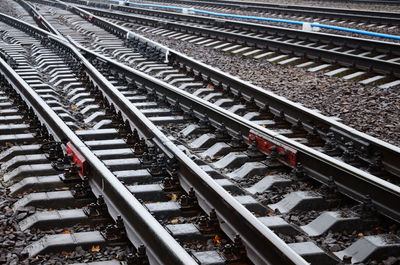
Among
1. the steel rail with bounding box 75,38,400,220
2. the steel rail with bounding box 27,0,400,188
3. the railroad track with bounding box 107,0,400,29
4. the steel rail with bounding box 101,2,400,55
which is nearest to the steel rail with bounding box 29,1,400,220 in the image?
the steel rail with bounding box 75,38,400,220

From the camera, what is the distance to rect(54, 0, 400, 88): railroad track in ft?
35.3

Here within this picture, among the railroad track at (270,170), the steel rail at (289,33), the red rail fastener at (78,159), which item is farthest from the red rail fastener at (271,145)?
the steel rail at (289,33)

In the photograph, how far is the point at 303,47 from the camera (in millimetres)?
12570

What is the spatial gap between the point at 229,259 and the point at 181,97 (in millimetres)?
4553

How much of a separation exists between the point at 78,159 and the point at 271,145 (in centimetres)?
206

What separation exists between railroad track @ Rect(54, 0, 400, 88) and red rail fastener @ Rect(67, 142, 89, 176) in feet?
19.4

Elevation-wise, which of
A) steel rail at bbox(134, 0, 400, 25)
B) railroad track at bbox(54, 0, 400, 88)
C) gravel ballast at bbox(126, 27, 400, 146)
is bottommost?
gravel ballast at bbox(126, 27, 400, 146)

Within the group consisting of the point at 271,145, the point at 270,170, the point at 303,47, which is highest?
the point at 303,47

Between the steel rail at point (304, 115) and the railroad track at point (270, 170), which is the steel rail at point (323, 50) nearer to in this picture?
the steel rail at point (304, 115)

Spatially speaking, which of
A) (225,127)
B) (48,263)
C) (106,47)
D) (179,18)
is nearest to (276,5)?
(179,18)

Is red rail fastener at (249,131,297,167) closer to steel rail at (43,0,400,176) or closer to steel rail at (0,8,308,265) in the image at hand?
steel rail at (43,0,400,176)

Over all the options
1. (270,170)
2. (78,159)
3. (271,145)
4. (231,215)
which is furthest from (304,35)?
(231,215)

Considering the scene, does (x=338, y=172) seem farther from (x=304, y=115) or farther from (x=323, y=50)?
(x=323, y=50)

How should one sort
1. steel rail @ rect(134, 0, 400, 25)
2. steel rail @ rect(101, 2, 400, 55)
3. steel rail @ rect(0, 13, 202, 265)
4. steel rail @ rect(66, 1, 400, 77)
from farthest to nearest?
1. steel rail @ rect(134, 0, 400, 25)
2. steel rail @ rect(101, 2, 400, 55)
3. steel rail @ rect(66, 1, 400, 77)
4. steel rail @ rect(0, 13, 202, 265)
